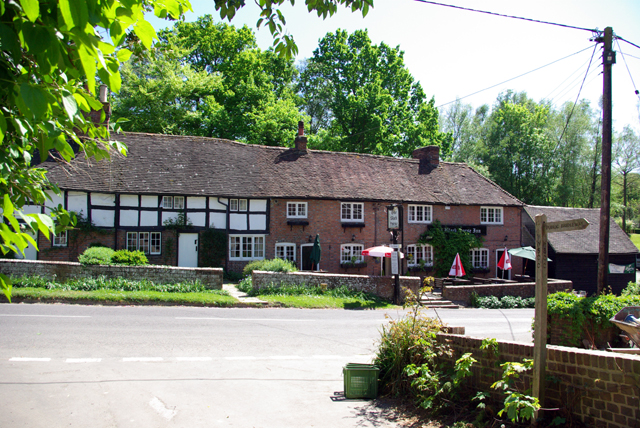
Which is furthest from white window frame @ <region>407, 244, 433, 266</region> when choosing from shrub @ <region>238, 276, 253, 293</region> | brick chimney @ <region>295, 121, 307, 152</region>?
shrub @ <region>238, 276, 253, 293</region>

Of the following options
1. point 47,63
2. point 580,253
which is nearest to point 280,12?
point 47,63

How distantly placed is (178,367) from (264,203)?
1672 centimetres

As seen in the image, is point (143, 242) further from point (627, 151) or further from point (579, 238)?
point (627, 151)

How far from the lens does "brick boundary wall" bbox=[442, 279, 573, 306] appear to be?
877 inches

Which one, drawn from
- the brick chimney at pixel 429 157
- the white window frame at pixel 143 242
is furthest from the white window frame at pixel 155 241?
the brick chimney at pixel 429 157

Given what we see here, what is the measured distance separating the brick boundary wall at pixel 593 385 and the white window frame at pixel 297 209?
65.7 feet

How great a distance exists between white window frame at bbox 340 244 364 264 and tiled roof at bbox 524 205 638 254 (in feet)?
44.7

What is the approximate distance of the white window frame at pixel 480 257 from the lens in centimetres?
2947

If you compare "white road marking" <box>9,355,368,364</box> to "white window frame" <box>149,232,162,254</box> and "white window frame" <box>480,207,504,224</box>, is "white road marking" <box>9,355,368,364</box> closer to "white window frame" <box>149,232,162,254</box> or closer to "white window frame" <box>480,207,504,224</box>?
"white window frame" <box>149,232,162,254</box>

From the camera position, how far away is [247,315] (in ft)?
49.8

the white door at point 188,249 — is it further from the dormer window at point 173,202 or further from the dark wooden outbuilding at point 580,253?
the dark wooden outbuilding at point 580,253

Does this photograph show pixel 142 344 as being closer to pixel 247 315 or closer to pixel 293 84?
pixel 247 315

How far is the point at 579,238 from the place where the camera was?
104ft

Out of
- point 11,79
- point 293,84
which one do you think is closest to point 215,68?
point 293,84
